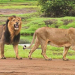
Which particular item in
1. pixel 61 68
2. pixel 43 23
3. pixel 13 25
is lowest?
pixel 43 23

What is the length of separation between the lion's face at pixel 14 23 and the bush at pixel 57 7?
1430 cm

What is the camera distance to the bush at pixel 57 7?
22.6 metres

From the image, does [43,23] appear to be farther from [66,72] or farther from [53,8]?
[66,72]

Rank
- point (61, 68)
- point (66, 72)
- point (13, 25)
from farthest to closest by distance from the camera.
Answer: point (13, 25) < point (61, 68) < point (66, 72)

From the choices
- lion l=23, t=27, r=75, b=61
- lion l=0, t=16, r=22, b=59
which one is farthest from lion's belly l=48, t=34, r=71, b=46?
lion l=0, t=16, r=22, b=59

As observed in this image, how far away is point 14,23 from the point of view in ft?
26.7

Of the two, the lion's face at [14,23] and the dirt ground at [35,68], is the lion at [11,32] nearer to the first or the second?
the lion's face at [14,23]

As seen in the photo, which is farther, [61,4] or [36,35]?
[61,4]

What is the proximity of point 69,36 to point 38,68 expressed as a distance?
5.95 ft

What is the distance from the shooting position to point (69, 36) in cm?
833

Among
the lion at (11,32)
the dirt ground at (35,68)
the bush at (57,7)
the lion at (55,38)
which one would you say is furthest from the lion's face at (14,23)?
the bush at (57,7)

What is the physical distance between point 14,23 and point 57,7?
50.6 feet

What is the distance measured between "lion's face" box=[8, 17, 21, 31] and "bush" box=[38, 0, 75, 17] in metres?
14.3

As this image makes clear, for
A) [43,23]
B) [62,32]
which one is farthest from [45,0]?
[62,32]
